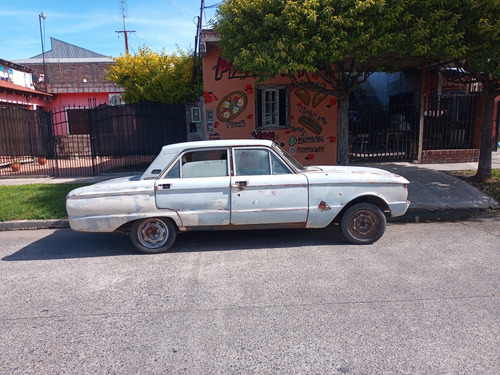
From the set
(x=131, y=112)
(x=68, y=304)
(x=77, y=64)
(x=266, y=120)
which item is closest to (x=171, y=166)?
(x=68, y=304)

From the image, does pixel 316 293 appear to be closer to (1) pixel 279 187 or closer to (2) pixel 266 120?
(1) pixel 279 187

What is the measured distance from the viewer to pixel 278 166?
18.5 feet

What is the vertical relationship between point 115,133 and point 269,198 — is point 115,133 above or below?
above

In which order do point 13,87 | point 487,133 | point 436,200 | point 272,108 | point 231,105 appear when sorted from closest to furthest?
point 436,200, point 487,133, point 231,105, point 272,108, point 13,87

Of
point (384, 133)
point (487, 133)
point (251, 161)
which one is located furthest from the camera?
point (384, 133)

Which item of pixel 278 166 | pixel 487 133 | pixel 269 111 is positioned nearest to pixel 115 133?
pixel 269 111

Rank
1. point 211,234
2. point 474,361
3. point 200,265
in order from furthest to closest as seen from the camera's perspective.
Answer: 1. point 211,234
2. point 200,265
3. point 474,361

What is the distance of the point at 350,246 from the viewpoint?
223 inches

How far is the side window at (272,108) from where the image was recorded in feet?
39.9

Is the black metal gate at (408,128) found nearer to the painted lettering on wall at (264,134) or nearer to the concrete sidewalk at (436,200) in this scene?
→ the concrete sidewalk at (436,200)

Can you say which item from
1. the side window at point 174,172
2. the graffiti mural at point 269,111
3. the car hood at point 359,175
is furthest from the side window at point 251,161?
the graffiti mural at point 269,111

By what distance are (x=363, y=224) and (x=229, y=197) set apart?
79.8 inches

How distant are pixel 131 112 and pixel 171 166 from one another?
8.05m

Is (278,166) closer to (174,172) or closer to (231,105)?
(174,172)
